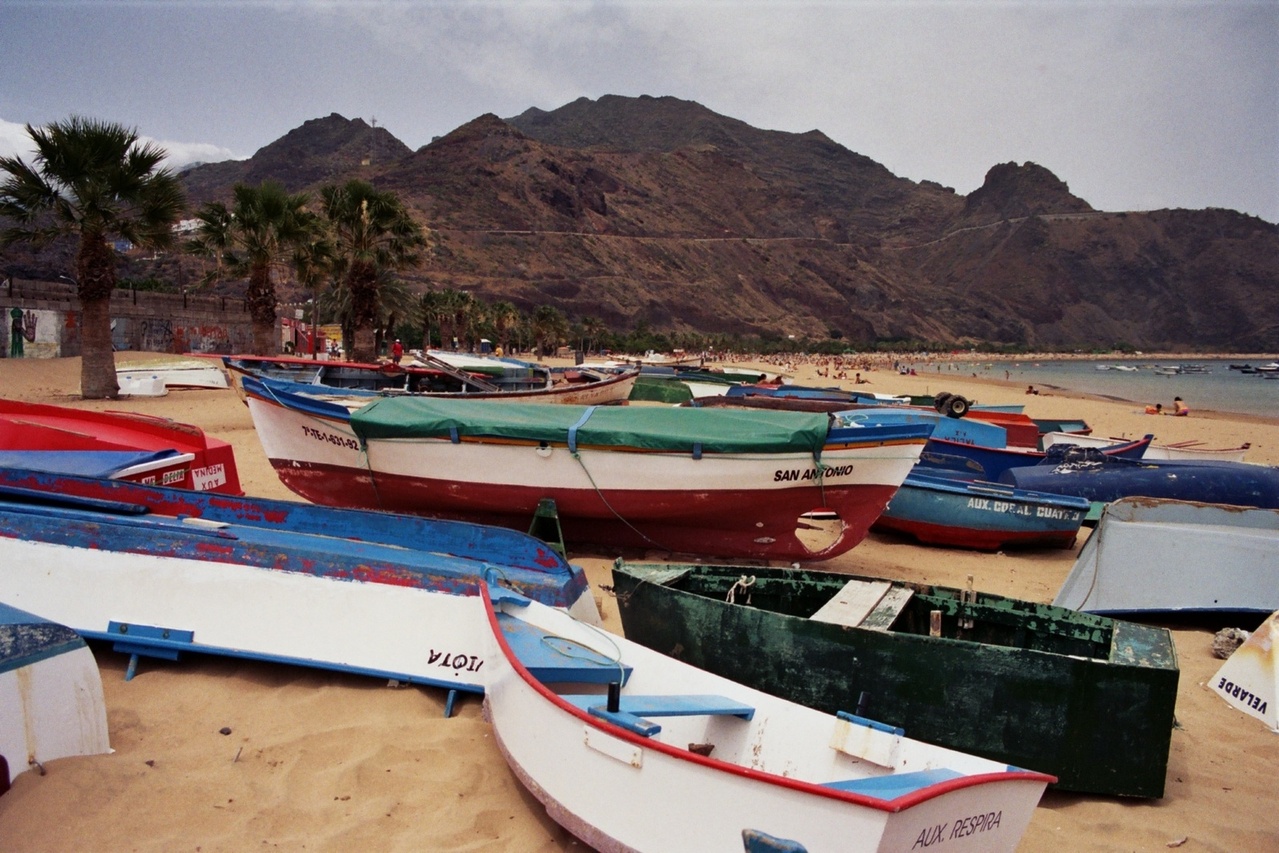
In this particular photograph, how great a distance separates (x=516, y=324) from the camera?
239ft

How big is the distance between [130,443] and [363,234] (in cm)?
1905

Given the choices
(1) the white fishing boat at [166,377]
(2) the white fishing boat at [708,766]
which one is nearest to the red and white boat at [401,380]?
(1) the white fishing boat at [166,377]

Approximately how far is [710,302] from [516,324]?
223ft

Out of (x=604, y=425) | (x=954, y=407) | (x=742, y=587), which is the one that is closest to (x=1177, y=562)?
(x=742, y=587)

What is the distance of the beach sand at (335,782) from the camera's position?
4039 millimetres

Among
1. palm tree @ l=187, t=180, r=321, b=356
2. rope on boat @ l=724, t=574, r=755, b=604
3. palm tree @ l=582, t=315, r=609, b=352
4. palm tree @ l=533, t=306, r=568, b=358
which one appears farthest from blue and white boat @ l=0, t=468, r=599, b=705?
palm tree @ l=582, t=315, r=609, b=352

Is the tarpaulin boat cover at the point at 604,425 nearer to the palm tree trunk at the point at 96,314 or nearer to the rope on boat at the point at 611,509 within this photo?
the rope on boat at the point at 611,509

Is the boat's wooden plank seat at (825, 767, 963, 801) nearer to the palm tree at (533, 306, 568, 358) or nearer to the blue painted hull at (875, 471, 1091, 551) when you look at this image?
the blue painted hull at (875, 471, 1091, 551)

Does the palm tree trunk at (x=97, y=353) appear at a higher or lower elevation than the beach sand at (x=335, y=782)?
higher

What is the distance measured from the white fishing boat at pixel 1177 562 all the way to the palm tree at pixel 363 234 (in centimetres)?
2264

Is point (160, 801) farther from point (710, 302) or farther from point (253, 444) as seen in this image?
point (710, 302)

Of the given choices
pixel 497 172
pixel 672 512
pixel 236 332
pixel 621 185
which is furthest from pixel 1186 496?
pixel 621 185

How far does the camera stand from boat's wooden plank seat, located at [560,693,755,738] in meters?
3.73

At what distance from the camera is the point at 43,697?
415 centimetres
